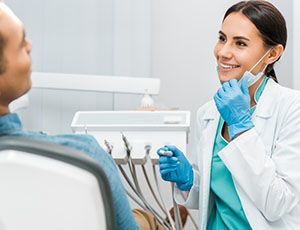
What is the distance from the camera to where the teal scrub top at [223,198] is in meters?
1.28

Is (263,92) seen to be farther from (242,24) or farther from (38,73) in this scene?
(38,73)

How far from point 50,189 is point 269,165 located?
83 cm

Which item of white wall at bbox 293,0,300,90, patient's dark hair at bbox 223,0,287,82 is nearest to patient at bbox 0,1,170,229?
patient's dark hair at bbox 223,0,287,82

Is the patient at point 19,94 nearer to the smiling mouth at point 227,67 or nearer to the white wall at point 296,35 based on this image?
the smiling mouth at point 227,67

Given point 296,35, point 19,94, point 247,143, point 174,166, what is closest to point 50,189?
point 19,94

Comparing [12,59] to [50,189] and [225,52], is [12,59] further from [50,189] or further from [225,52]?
[225,52]

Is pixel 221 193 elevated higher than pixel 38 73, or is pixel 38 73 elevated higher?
pixel 38 73

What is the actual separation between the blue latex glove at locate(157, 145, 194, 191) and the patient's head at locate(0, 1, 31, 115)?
854 mm

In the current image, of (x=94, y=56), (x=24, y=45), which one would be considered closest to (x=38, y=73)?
(x=94, y=56)

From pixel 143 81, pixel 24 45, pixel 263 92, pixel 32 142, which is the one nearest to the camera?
pixel 32 142

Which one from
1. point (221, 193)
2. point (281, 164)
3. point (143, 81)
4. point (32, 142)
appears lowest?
point (221, 193)

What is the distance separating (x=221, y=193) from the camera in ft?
4.34

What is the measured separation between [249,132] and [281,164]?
0.12 metres

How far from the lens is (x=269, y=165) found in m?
1.21
